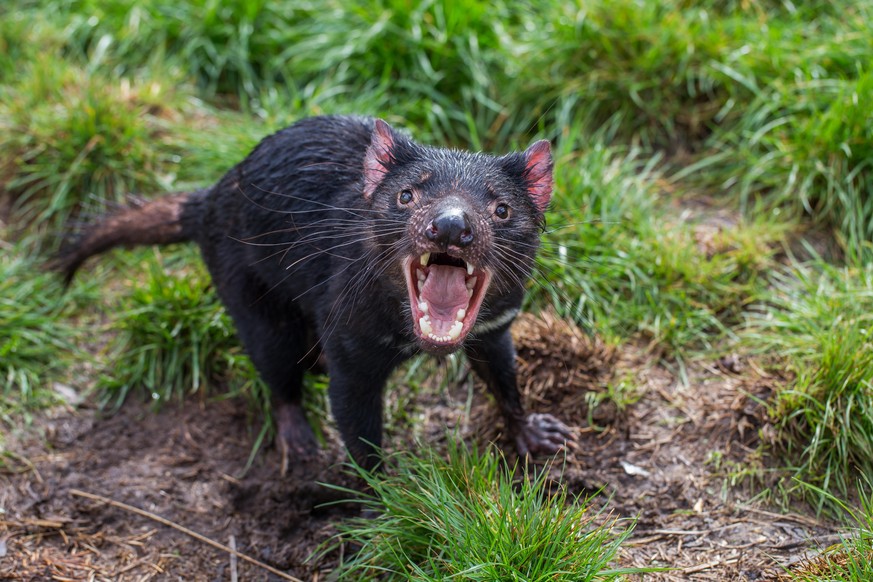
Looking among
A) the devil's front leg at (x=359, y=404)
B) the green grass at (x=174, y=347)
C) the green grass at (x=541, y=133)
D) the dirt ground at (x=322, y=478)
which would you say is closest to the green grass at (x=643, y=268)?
the green grass at (x=541, y=133)

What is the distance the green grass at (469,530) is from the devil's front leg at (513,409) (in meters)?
0.24

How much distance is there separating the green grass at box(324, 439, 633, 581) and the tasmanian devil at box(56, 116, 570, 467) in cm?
27

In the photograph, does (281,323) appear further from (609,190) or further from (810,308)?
(810,308)

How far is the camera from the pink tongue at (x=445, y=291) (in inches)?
111

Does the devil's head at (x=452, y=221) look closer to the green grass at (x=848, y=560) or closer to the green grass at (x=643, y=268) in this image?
the green grass at (x=643, y=268)

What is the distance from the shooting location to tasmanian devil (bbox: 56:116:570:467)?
2844 millimetres

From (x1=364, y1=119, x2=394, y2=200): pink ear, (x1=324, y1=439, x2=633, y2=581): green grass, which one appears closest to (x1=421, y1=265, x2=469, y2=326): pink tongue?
(x1=364, y1=119, x2=394, y2=200): pink ear

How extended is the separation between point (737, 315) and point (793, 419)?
2.40 feet

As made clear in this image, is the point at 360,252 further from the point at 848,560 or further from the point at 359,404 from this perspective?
the point at 848,560

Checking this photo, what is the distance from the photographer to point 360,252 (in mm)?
3156

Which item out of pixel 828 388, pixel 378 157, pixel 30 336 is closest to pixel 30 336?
pixel 30 336

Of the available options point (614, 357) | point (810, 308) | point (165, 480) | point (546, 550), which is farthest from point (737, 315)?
point (165, 480)

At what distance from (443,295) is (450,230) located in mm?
299

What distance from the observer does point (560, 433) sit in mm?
3596
